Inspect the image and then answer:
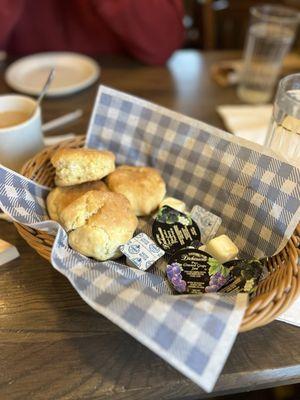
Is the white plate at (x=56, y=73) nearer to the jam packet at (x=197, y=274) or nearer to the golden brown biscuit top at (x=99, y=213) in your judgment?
the golden brown biscuit top at (x=99, y=213)

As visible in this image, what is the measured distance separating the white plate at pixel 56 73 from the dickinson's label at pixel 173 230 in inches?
19.8

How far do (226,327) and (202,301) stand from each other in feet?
0.13

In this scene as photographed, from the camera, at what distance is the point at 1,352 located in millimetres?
412

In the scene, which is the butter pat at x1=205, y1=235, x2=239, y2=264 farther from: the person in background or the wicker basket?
the person in background

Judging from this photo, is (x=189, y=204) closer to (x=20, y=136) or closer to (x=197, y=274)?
(x=197, y=274)

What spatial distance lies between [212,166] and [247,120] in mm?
327

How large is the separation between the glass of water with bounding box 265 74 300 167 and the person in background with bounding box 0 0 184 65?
21.3 inches

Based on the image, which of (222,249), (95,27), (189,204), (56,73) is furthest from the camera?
(95,27)

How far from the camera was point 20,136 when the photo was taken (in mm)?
581

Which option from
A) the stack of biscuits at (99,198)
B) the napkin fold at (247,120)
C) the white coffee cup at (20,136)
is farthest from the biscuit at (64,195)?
the napkin fold at (247,120)

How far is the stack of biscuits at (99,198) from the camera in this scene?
0.46 m

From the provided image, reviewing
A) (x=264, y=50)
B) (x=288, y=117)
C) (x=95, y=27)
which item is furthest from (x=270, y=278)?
(x=95, y=27)

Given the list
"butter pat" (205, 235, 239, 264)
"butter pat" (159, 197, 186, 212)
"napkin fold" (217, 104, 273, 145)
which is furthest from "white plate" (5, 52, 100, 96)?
"butter pat" (205, 235, 239, 264)

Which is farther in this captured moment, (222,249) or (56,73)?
(56,73)
